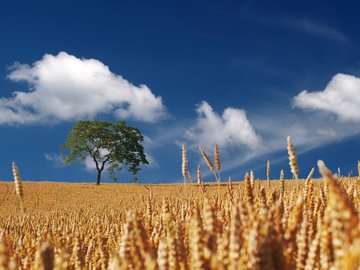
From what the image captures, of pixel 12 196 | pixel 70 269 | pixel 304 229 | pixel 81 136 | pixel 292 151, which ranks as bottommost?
pixel 70 269

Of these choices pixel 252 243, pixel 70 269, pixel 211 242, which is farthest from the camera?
pixel 70 269

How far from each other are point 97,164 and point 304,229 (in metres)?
65.2

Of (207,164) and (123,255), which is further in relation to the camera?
(207,164)

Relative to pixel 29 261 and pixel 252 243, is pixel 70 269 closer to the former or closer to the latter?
pixel 29 261

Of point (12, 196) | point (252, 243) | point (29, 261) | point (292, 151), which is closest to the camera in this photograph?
point (252, 243)

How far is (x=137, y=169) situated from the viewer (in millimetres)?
65562

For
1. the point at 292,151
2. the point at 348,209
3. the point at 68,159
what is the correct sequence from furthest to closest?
the point at 68,159
the point at 292,151
the point at 348,209

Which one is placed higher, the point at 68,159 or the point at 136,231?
the point at 68,159

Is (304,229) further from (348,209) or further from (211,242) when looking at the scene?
(348,209)

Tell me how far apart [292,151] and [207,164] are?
1698 millimetres

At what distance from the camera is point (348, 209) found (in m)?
0.83

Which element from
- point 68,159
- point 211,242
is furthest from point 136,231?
point 68,159

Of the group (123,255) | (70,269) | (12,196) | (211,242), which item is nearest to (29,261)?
(70,269)

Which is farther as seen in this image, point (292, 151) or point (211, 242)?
point (292, 151)
